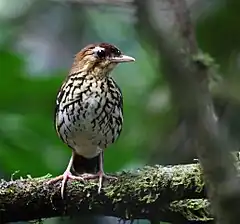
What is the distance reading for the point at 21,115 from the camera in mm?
3652

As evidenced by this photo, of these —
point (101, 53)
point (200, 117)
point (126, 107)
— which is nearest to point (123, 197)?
point (101, 53)

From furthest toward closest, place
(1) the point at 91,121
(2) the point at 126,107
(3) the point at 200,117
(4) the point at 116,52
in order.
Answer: (2) the point at 126,107 < (4) the point at 116,52 < (1) the point at 91,121 < (3) the point at 200,117

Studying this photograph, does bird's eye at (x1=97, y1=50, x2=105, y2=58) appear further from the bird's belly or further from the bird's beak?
the bird's belly

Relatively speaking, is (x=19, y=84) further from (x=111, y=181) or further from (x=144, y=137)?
(x=111, y=181)

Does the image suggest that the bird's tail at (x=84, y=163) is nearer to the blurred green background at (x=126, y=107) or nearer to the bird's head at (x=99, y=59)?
the blurred green background at (x=126, y=107)

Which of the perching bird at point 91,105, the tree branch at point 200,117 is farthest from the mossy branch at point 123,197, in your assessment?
the tree branch at point 200,117

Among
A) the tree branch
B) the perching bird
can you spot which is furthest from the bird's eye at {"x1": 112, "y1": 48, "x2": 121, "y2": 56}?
the tree branch

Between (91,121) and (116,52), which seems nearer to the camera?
(91,121)

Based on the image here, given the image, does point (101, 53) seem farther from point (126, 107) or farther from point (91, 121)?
point (126, 107)

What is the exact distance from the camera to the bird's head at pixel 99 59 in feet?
11.3

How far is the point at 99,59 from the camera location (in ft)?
11.5

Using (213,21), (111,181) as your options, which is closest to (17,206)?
(111,181)

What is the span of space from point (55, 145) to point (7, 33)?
112 centimetres

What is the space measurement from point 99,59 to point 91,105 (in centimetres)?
33
